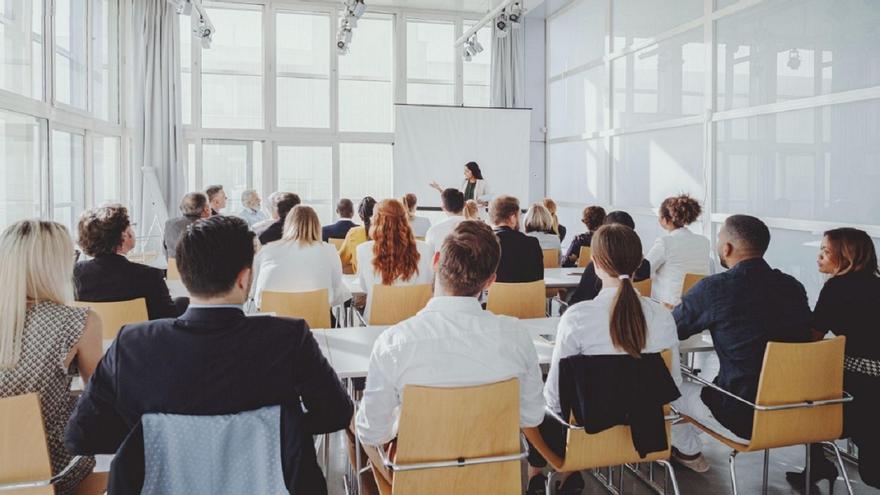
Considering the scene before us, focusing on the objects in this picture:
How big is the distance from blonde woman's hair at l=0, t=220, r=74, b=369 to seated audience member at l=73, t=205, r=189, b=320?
3.02 ft

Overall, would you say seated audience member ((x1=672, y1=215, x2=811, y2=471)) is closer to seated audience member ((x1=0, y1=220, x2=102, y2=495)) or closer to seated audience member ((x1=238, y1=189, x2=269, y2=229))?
seated audience member ((x1=0, y1=220, x2=102, y2=495))

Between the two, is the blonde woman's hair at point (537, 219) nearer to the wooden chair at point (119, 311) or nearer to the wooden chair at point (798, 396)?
the wooden chair at point (798, 396)

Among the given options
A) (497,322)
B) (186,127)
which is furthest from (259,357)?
(186,127)

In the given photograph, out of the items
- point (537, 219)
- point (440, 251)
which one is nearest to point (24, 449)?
point (440, 251)

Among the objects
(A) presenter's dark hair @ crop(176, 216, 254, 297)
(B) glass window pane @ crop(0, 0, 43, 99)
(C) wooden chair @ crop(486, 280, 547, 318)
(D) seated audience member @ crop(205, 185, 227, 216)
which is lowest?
(C) wooden chair @ crop(486, 280, 547, 318)

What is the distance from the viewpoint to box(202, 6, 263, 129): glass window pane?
31.7 ft

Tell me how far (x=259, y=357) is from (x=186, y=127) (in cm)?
896

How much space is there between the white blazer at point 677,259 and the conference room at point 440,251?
0.8 inches

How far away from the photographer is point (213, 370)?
1.48 metres

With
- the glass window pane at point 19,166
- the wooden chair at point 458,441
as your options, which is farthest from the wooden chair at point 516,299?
the glass window pane at point 19,166

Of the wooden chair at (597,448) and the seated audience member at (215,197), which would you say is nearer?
the wooden chair at (597,448)

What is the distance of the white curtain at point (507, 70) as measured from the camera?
10367mm

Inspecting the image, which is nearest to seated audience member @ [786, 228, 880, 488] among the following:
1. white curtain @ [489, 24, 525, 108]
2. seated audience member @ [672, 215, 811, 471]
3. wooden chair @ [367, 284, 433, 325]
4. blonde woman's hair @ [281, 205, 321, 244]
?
seated audience member @ [672, 215, 811, 471]

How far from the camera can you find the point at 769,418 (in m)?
2.42
